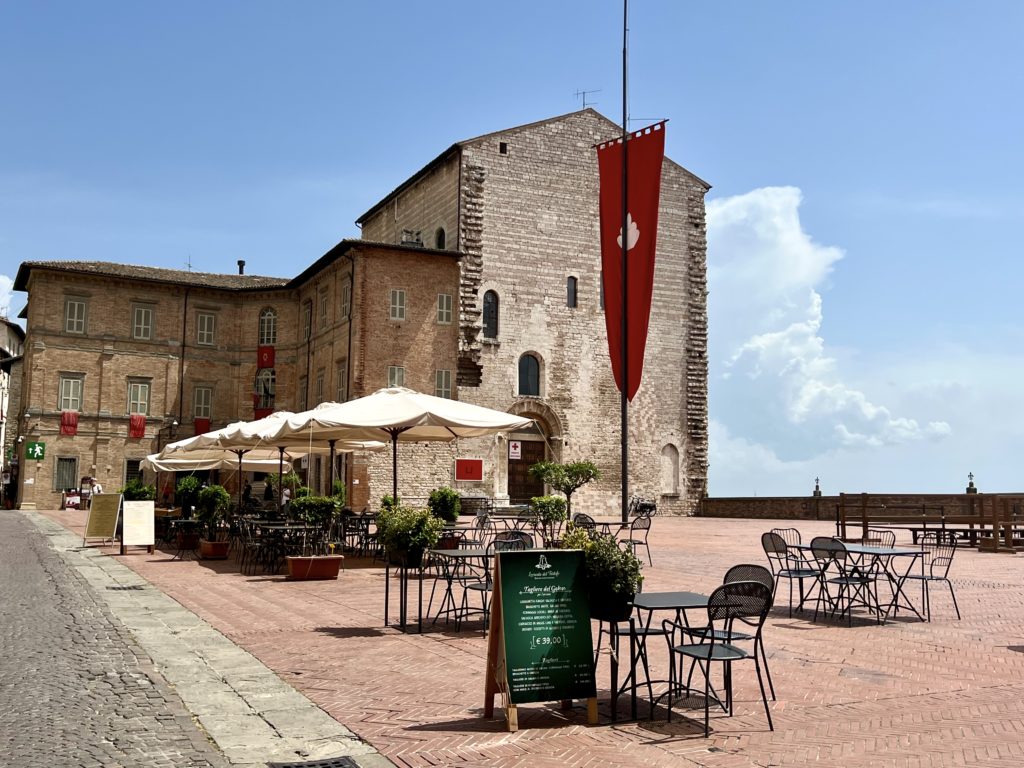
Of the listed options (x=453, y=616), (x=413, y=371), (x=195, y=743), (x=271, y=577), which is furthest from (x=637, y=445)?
(x=195, y=743)

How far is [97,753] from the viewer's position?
16.0ft

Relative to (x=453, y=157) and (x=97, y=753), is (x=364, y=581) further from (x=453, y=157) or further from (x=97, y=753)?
(x=453, y=157)

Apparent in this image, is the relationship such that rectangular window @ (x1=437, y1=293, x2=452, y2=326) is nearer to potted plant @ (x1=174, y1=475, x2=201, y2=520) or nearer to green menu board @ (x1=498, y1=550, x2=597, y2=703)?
potted plant @ (x1=174, y1=475, x2=201, y2=520)

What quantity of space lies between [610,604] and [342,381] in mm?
27482

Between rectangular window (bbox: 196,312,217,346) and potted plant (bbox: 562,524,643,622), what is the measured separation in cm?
3679

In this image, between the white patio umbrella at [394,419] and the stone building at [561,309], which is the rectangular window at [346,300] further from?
the white patio umbrella at [394,419]

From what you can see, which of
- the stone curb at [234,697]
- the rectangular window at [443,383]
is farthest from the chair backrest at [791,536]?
the rectangular window at [443,383]

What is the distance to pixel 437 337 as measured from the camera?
32.5 m

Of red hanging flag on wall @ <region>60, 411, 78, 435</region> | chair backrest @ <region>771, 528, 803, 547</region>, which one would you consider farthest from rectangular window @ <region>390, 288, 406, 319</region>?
chair backrest @ <region>771, 528, 803, 547</region>

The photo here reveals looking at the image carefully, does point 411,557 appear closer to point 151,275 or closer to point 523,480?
point 523,480

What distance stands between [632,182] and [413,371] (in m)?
18.7

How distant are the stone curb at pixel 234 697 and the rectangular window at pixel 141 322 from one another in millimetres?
30270

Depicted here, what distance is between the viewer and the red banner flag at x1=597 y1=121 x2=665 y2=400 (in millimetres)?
13898

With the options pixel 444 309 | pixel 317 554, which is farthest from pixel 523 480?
pixel 317 554
